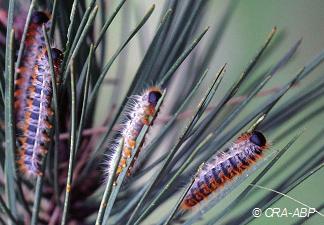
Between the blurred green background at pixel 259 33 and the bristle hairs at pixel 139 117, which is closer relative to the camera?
the bristle hairs at pixel 139 117

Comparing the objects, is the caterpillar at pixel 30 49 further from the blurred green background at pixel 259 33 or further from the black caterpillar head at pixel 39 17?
the blurred green background at pixel 259 33

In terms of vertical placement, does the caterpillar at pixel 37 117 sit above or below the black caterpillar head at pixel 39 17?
below

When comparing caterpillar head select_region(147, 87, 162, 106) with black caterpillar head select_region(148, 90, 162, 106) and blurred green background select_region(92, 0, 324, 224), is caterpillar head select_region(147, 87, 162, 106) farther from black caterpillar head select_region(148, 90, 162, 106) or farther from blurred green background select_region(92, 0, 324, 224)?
blurred green background select_region(92, 0, 324, 224)

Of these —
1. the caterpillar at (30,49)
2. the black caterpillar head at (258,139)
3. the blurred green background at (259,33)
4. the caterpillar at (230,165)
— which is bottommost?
the caterpillar at (230,165)

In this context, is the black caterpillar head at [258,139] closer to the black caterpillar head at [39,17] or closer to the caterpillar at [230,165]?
the caterpillar at [230,165]

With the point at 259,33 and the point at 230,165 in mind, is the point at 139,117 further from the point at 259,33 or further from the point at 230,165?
the point at 259,33

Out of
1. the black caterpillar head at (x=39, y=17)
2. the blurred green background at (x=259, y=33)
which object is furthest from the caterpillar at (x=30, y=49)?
the blurred green background at (x=259, y=33)

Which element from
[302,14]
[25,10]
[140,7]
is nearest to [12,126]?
[25,10]

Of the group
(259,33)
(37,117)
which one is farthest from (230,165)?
(259,33)

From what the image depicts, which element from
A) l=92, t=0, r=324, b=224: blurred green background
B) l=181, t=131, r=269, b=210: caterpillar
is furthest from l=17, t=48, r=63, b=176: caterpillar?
l=92, t=0, r=324, b=224: blurred green background

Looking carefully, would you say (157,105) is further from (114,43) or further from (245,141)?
(114,43)
